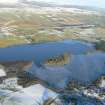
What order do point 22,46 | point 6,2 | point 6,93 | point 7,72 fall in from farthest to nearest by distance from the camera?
1. point 6,2
2. point 22,46
3. point 7,72
4. point 6,93

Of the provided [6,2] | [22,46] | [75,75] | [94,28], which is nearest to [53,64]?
[75,75]

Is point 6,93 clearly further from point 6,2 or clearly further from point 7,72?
point 6,2

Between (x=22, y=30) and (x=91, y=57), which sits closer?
(x=91, y=57)

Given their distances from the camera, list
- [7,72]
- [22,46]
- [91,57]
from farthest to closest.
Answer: [22,46] → [91,57] → [7,72]

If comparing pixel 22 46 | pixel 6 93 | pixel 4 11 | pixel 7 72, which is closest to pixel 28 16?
pixel 4 11

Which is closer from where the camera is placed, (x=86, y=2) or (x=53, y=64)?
(x=53, y=64)

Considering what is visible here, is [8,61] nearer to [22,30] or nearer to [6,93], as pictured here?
[6,93]

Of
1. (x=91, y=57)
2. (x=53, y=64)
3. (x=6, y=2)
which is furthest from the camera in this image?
(x=6, y=2)

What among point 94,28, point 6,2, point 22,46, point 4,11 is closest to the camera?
point 22,46

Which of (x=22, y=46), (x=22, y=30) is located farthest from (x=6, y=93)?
(x=22, y=30)
